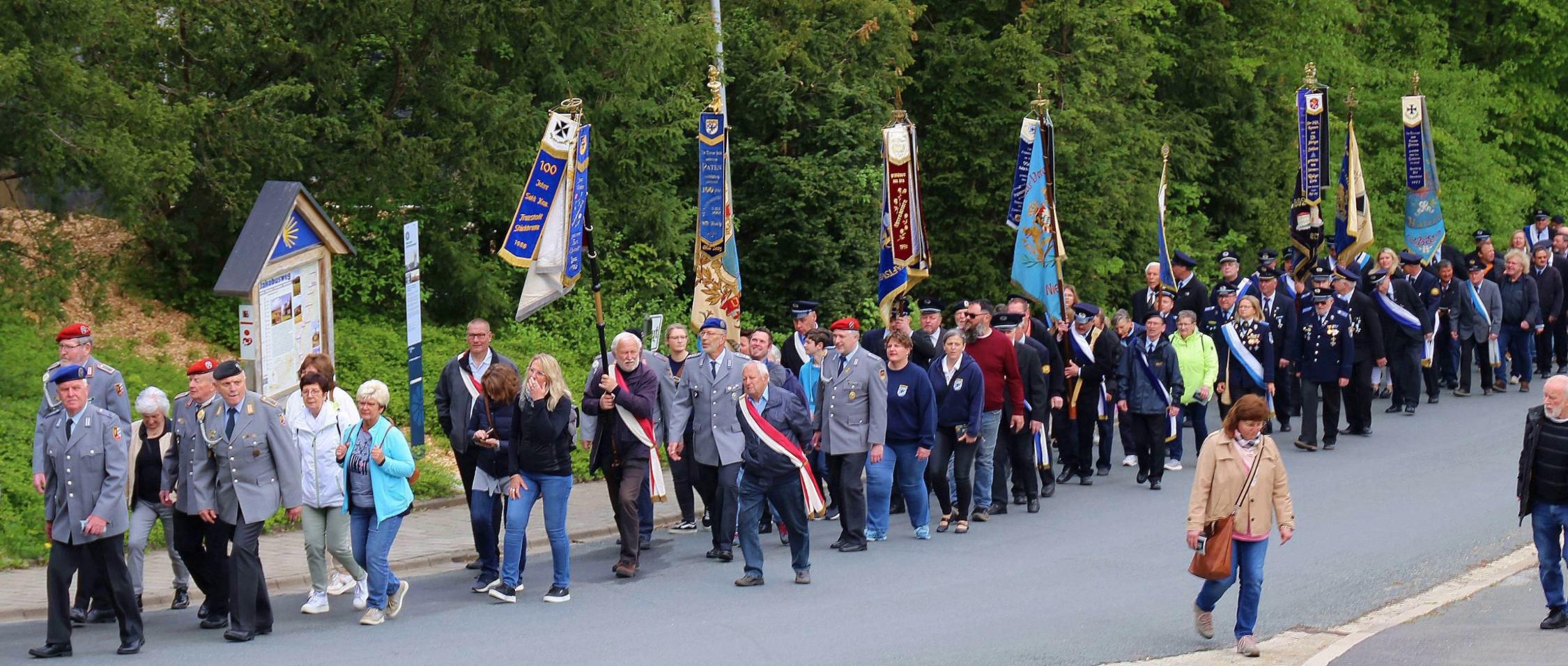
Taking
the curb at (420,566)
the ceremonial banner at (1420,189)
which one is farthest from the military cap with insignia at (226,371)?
the ceremonial banner at (1420,189)

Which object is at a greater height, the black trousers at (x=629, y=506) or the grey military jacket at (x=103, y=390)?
the grey military jacket at (x=103, y=390)

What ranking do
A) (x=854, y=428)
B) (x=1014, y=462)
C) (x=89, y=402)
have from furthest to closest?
1. (x=1014, y=462)
2. (x=854, y=428)
3. (x=89, y=402)

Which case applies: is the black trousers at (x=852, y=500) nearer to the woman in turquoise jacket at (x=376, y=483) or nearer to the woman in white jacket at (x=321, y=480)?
the woman in turquoise jacket at (x=376, y=483)

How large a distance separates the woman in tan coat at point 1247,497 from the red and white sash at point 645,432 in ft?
13.8

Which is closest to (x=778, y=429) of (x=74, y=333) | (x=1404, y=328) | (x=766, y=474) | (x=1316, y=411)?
(x=766, y=474)

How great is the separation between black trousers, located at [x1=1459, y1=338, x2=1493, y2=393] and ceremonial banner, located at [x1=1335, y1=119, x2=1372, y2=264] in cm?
222

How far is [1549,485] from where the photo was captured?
34.8 feet

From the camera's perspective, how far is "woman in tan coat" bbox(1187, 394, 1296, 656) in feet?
33.0

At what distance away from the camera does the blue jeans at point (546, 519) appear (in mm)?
11492

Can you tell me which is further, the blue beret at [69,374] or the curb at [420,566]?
the curb at [420,566]

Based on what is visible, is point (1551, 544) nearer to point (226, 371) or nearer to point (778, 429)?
point (778, 429)

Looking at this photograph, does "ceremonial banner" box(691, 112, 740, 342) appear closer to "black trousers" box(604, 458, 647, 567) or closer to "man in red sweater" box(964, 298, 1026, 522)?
"man in red sweater" box(964, 298, 1026, 522)

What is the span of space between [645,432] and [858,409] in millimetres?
1849

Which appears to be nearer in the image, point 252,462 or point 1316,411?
point 252,462
